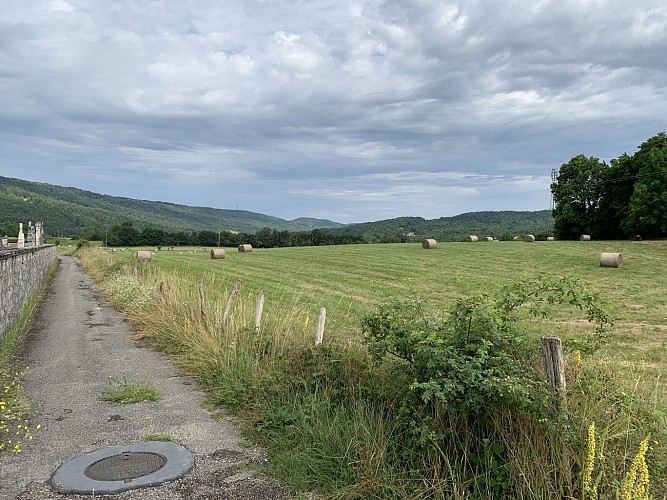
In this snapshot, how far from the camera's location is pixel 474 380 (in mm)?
3986

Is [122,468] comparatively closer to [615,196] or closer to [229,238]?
[615,196]

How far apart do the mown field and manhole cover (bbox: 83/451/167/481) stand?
9.36 feet

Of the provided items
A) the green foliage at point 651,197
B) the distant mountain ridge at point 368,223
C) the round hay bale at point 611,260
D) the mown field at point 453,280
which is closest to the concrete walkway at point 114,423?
the mown field at point 453,280

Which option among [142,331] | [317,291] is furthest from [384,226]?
[142,331]

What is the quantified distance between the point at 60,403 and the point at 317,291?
13888 mm

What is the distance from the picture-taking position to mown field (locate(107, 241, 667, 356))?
39.5 ft

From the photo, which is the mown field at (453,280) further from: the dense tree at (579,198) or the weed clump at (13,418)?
the dense tree at (579,198)

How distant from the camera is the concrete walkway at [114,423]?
4.67 metres

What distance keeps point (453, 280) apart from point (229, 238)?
65.7 meters

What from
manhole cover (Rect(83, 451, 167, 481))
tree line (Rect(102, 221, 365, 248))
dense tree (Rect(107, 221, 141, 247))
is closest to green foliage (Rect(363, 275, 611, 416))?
manhole cover (Rect(83, 451, 167, 481))

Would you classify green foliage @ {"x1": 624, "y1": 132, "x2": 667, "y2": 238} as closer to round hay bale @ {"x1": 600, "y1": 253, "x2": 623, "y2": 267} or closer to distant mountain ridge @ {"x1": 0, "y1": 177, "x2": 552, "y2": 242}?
round hay bale @ {"x1": 600, "y1": 253, "x2": 623, "y2": 267}

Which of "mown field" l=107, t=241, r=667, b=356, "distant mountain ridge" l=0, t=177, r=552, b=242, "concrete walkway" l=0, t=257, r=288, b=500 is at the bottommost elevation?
"concrete walkway" l=0, t=257, r=288, b=500

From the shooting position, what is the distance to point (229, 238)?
Answer: 84500 millimetres

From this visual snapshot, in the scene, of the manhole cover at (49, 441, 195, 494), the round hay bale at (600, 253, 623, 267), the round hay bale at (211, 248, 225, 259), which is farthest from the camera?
the round hay bale at (211, 248, 225, 259)
